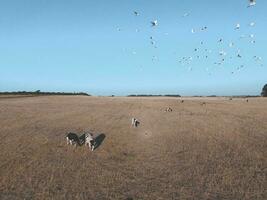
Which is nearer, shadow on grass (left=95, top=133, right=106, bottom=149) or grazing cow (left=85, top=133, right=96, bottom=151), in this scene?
grazing cow (left=85, top=133, right=96, bottom=151)

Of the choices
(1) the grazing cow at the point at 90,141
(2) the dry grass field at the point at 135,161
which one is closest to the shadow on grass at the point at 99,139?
(2) the dry grass field at the point at 135,161

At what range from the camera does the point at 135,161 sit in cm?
2836

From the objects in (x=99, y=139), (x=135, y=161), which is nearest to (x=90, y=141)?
(x=99, y=139)

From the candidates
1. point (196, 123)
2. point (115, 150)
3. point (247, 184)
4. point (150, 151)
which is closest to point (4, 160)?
point (115, 150)

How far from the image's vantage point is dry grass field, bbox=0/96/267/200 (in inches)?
889

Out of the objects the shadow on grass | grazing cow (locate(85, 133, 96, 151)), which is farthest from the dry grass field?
grazing cow (locate(85, 133, 96, 151))

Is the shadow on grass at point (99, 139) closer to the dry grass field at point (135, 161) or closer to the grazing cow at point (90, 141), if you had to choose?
the dry grass field at point (135, 161)

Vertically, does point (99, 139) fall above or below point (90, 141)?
below

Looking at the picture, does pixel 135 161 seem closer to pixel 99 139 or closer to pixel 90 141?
pixel 90 141

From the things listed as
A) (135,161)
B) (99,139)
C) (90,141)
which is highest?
(90,141)

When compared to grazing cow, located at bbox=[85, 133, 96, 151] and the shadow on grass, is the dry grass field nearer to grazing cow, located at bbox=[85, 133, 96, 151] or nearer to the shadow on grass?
the shadow on grass

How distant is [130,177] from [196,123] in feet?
65.5

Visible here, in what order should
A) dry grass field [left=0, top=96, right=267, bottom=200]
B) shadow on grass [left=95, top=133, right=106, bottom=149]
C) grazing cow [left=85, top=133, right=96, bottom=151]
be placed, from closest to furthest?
dry grass field [left=0, top=96, right=267, bottom=200], grazing cow [left=85, top=133, right=96, bottom=151], shadow on grass [left=95, top=133, right=106, bottom=149]

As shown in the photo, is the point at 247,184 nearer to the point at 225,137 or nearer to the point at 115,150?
the point at 115,150
